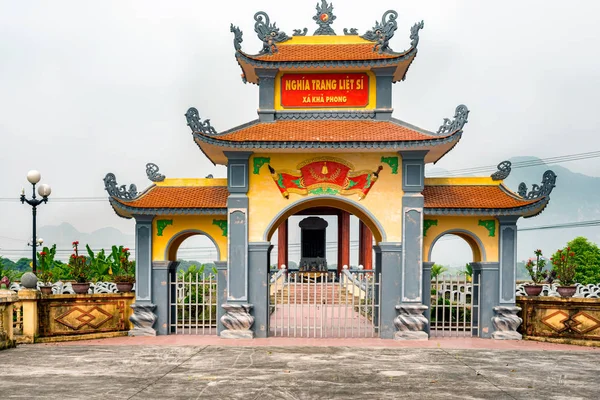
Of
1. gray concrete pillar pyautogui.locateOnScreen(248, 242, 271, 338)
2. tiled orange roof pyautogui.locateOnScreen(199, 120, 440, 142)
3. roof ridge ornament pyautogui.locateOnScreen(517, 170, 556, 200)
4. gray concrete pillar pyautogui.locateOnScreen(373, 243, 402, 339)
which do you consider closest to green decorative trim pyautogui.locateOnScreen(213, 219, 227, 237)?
gray concrete pillar pyautogui.locateOnScreen(248, 242, 271, 338)

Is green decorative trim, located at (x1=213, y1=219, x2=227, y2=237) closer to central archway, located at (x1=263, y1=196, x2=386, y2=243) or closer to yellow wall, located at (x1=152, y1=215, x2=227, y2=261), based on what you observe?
yellow wall, located at (x1=152, y1=215, x2=227, y2=261)

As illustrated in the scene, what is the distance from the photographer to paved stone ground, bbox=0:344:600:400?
29.8ft

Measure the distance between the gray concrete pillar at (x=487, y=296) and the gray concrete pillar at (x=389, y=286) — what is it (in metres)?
2.35

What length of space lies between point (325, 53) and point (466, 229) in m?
6.39

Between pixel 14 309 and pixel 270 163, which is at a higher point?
pixel 270 163

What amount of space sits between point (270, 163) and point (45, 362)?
7.20 meters

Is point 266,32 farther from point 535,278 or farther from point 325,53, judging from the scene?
point 535,278

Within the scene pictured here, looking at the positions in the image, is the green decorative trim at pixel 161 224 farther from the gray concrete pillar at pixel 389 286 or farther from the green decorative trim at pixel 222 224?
the gray concrete pillar at pixel 389 286

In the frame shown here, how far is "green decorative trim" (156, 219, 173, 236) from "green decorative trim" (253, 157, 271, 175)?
2783mm

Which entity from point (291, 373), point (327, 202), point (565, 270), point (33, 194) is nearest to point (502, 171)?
point (565, 270)

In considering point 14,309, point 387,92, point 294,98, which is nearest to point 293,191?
point 294,98

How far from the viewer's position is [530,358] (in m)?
12.3

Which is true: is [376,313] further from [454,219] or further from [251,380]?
[251,380]

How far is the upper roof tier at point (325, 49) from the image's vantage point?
15.4 m
